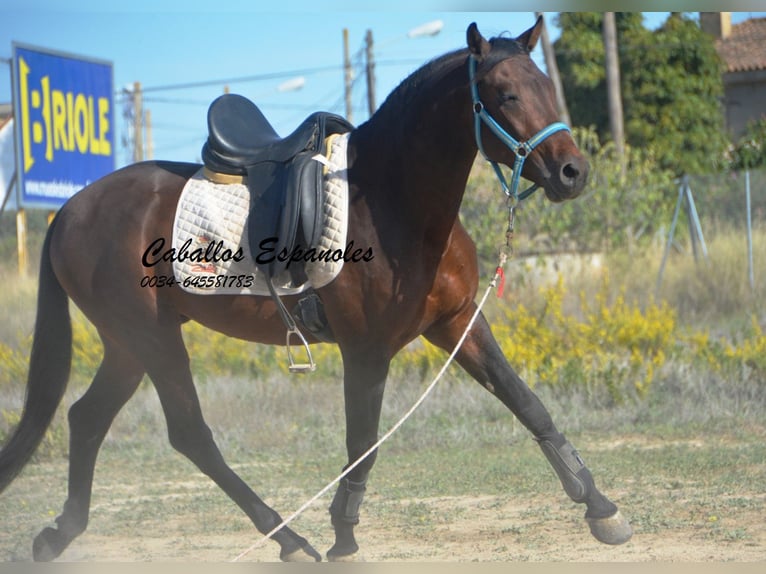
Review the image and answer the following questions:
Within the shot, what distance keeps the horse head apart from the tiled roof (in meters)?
15.8

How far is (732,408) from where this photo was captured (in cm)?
729

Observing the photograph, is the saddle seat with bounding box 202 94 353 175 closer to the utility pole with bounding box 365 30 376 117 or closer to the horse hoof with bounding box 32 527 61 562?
the horse hoof with bounding box 32 527 61 562

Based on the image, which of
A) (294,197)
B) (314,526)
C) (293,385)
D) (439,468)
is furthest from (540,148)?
(293,385)

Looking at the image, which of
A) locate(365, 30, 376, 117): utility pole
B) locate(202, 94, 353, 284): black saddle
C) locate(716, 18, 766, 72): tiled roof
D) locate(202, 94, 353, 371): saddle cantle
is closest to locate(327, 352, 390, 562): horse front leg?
locate(202, 94, 353, 371): saddle cantle

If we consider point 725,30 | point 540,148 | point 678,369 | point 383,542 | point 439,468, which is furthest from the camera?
point 725,30

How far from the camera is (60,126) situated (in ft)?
32.5

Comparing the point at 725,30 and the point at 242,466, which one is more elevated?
the point at 725,30

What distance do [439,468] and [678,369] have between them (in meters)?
2.64

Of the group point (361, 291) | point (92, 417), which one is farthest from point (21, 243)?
point (361, 291)

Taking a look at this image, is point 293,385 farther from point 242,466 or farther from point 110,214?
point 110,214

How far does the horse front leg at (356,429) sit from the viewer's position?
4039 mm

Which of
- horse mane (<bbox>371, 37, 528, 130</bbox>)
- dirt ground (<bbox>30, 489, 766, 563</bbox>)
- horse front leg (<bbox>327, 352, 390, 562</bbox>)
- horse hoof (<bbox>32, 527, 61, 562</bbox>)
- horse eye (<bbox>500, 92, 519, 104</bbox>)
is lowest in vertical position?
dirt ground (<bbox>30, 489, 766, 563</bbox>)

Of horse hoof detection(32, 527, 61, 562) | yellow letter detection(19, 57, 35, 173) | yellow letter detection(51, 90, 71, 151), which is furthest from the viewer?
yellow letter detection(51, 90, 71, 151)

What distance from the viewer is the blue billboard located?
30.6ft
